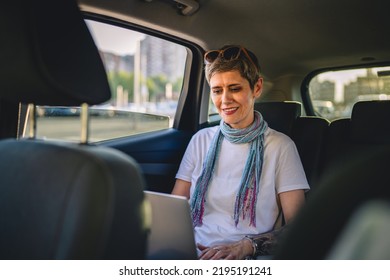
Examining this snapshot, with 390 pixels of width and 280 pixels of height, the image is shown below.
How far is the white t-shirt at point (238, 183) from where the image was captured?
5.98 ft

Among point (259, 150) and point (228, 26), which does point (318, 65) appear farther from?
point (259, 150)

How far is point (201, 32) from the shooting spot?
107 inches

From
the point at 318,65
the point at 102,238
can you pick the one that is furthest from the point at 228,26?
the point at 102,238

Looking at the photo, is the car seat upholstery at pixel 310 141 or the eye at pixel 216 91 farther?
the car seat upholstery at pixel 310 141

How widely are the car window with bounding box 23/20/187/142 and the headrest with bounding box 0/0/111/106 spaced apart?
615 millimetres

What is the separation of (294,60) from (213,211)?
1791 mm

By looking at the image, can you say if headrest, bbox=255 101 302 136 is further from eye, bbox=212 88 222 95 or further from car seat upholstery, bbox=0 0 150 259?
car seat upholstery, bbox=0 0 150 259

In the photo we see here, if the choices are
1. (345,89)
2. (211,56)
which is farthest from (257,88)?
(345,89)

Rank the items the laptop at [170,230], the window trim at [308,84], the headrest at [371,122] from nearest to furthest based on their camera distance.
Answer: the laptop at [170,230] → the headrest at [371,122] → the window trim at [308,84]

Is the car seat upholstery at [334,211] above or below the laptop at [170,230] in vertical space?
above

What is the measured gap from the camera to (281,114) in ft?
8.37

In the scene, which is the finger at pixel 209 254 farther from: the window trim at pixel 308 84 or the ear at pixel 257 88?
the window trim at pixel 308 84

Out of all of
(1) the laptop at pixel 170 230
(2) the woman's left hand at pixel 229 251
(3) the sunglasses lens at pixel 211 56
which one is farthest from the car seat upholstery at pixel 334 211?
(3) the sunglasses lens at pixel 211 56

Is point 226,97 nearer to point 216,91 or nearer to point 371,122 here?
point 216,91
